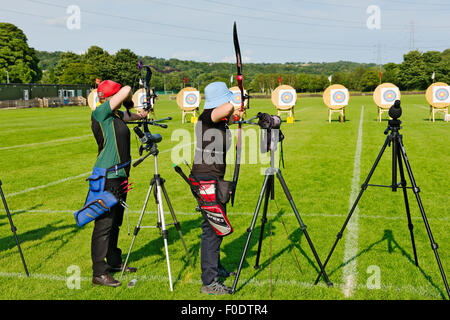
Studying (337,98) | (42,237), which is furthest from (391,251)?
(337,98)

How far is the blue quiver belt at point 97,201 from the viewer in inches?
145

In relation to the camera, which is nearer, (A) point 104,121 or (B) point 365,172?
(A) point 104,121

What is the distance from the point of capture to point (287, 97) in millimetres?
22938

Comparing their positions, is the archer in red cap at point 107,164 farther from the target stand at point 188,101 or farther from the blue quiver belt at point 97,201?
the target stand at point 188,101

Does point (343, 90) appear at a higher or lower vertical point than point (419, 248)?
higher

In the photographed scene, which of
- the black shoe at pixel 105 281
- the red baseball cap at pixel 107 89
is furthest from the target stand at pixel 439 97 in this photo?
the black shoe at pixel 105 281

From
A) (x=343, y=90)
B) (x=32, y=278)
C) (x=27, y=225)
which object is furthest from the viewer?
(x=343, y=90)

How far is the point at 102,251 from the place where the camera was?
12.6ft

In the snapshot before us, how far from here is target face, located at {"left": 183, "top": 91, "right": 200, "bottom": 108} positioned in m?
23.5

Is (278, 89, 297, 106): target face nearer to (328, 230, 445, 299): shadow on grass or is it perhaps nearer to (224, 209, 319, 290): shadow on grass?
(224, 209, 319, 290): shadow on grass

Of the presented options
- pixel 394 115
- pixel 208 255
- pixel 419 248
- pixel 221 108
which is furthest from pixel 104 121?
pixel 419 248

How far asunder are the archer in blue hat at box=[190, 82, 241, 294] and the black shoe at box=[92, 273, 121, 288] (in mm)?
894
